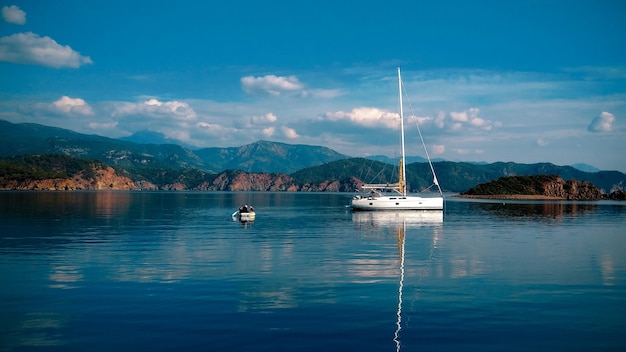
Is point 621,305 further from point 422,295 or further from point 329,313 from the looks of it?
point 329,313

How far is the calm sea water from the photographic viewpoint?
52.2 feet

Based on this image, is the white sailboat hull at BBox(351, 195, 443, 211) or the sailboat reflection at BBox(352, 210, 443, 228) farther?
the white sailboat hull at BBox(351, 195, 443, 211)

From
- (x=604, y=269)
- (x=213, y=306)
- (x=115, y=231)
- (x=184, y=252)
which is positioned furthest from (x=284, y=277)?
(x=115, y=231)

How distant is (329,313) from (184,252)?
20.5 m

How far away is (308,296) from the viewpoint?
870 inches

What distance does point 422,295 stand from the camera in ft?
73.9

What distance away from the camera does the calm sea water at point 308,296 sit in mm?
15906

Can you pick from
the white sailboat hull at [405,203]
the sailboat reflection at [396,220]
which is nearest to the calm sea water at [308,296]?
the sailboat reflection at [396,220]

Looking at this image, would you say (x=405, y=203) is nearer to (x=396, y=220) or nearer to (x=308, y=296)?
(x=396, y=220)

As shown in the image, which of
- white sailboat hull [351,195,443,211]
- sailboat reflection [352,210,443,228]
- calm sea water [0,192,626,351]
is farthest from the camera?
white sailboat hull [351,195,443,211]

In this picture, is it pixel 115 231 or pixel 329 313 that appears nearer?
pixel 329 313

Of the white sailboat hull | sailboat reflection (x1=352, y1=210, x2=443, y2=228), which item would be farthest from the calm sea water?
the white sailboat hull

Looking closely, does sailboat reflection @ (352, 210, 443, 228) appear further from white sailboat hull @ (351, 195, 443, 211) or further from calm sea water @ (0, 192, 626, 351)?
calm sea water @ (0, 192, 626, 351)

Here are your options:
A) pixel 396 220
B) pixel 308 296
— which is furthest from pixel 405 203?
pixel 308 296
